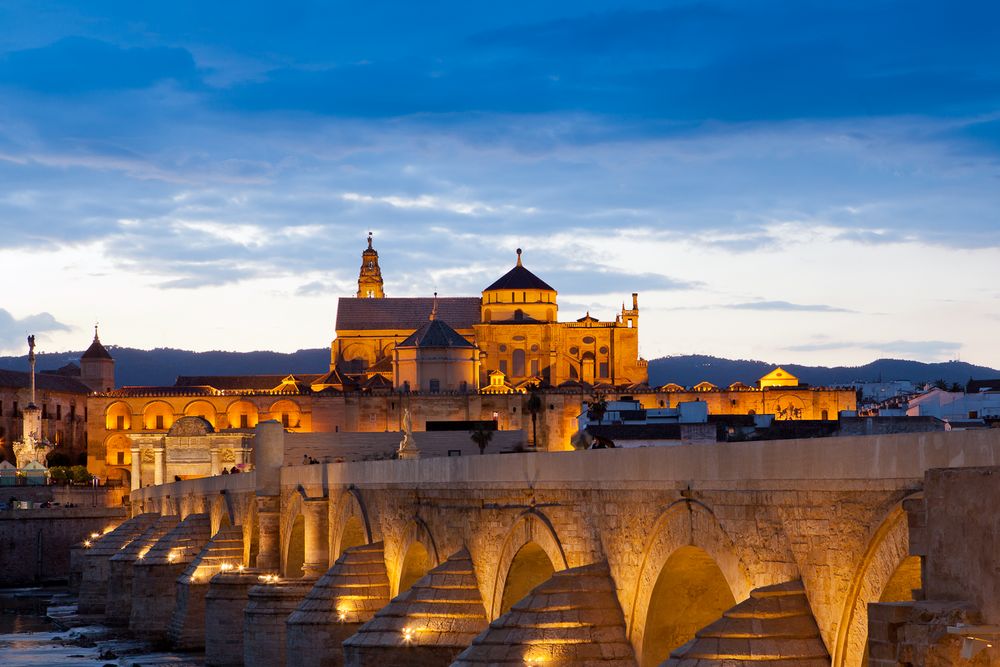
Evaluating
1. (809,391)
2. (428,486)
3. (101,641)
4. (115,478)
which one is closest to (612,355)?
(809,391)

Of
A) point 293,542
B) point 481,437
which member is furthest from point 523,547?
point 481,437

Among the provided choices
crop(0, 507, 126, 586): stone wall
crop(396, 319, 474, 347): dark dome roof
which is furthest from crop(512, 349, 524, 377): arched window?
crop(0, 507, 126, 586): stone wall

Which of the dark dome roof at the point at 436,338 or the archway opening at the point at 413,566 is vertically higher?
the dark dome roof at the point at 436,338

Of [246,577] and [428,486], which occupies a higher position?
[428,486]

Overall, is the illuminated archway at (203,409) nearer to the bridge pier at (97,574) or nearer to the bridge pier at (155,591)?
the bridge pier at (97,574)

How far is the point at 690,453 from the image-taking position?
14039 mm

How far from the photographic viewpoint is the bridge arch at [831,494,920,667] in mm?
10398

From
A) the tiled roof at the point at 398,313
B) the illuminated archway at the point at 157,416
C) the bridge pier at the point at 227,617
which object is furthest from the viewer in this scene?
the tiled roof at the point at 398,313

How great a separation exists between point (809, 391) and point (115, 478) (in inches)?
1788

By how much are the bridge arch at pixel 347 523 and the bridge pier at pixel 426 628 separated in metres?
7.41

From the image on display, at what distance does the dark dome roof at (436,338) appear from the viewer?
10356 centimetres

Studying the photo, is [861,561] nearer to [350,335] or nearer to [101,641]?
[101,641]

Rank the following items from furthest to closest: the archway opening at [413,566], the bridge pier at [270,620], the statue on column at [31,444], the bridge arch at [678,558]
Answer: the statue on column at [31,444] → the bridge pier at [270,620] → the archway opening at [413,566] → the bridge arch at [678,558]

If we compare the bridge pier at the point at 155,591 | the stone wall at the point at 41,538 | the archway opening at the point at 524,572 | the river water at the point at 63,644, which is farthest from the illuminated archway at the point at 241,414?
the archway opening at the point at 524,572
